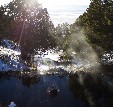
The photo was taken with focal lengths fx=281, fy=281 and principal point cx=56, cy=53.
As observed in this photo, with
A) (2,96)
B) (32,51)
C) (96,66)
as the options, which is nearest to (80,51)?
(96,66)

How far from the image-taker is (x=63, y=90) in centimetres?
4234

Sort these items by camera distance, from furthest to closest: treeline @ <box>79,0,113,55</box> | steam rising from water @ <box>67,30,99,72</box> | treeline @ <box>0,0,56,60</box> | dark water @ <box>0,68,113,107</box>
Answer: treeline @ <box>0,0,56,60</box> < steam rising from water @ <box>67,30,99,72</box> < treeline @ <box>79,0,113,55</box> < dark water @ <box>0,68,113,107</box>

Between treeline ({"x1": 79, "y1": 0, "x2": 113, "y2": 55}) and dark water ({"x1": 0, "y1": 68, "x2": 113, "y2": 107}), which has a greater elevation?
treeline ({"x1": 79, "y1": 0, "x2": 113, "y2": 55})

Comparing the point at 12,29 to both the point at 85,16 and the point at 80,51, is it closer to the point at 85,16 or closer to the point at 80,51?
the point at 80,51

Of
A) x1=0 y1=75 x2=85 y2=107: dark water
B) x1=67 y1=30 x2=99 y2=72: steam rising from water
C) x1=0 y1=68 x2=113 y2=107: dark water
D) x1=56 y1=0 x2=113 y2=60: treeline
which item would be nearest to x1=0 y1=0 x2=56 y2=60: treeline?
x1=67 y1=30 x2=99 y2=72: steam rising from water

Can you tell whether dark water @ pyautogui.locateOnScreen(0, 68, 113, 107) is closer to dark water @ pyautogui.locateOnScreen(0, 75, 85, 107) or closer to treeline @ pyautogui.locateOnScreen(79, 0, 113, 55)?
dark water @ pyautogui.locateOnScreen(0, 75, 85, 107)

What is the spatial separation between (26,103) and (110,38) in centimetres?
1522

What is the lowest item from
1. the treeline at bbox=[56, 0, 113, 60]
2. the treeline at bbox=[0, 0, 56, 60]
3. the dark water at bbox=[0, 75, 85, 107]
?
the dark water at bbox=[0, 75, 85, 107]

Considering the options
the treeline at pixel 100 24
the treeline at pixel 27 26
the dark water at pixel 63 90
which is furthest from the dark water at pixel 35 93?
the treeline at pixel 27 26

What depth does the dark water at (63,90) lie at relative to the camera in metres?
37.2

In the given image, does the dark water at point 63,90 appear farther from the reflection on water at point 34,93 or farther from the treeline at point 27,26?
the treeline at point 27,26

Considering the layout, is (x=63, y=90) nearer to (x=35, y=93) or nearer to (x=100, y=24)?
(x=35, y=93)

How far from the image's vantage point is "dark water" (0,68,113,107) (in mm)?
37156

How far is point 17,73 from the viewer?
48.9 metres
